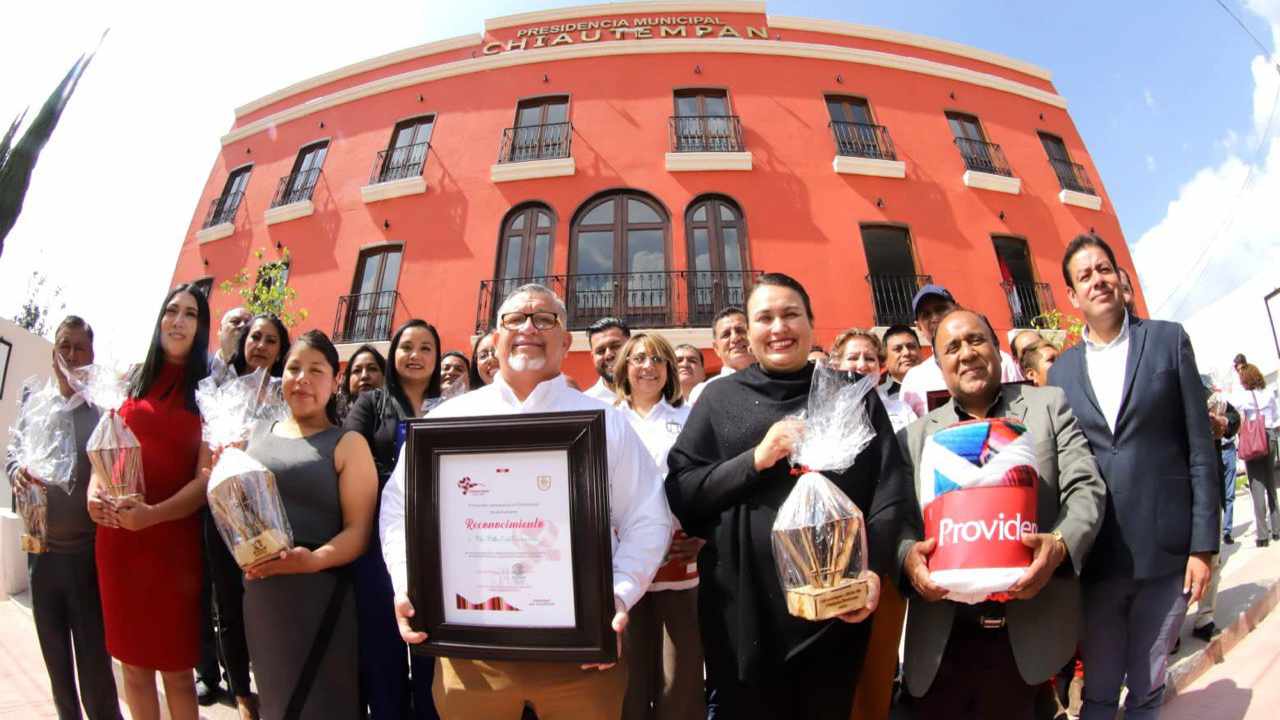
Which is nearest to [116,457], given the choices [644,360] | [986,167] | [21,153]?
[21,153]

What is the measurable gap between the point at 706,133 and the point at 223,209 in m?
12.1

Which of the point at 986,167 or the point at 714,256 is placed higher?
the point at 986,167

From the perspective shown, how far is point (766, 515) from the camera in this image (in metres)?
1.90

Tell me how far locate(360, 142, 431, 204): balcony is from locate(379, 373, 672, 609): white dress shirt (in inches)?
473

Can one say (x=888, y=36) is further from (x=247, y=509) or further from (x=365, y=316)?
(x=247, y=509)

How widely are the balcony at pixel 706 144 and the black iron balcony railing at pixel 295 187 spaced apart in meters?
8.38

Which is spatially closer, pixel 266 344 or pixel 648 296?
pixel 266 344

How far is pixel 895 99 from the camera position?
1341 cm

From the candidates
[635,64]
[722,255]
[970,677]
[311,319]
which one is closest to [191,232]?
[311,319]

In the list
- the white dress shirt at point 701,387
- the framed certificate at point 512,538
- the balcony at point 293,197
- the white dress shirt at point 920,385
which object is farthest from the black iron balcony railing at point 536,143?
the framed certificate at point 512,538

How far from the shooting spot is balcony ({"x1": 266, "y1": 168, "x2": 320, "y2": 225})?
1318 centimetres

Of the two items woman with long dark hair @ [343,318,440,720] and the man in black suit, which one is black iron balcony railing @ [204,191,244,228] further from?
the man in black suit

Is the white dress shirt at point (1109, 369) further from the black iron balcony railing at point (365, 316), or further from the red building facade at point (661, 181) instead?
the black iron balcony railing at point (365, 316)

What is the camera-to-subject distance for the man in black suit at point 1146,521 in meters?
2.20
